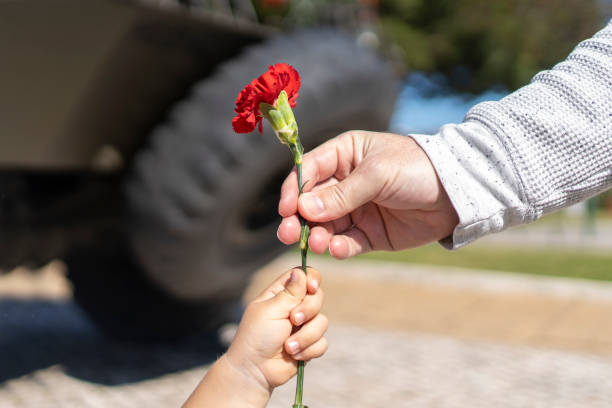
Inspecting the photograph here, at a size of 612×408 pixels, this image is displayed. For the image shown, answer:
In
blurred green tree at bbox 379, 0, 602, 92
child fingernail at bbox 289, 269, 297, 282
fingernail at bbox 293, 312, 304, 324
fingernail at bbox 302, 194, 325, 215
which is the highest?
blurred green tree at bbox 379, 0, 602, 92

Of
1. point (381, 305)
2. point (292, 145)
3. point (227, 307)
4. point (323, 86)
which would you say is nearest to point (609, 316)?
point (381, 305)

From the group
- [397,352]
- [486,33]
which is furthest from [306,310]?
[486,33]

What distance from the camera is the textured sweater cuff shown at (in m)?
1.15

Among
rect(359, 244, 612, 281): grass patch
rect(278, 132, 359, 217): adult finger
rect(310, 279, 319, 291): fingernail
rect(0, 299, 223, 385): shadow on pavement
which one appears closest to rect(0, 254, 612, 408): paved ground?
rect(0, 299, 223, 385): shadow on pavement

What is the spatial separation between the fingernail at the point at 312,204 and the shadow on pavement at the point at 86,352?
2629 mm

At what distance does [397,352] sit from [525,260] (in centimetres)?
410

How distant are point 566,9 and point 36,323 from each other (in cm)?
1747

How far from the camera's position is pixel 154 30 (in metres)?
2.77

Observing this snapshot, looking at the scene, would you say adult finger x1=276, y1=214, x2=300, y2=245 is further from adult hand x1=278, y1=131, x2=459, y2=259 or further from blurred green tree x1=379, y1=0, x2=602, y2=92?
blurred green tree x1=379, y1=0, x2=602, y2=92

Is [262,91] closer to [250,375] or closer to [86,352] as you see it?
[250,375]

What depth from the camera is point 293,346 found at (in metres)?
1.00

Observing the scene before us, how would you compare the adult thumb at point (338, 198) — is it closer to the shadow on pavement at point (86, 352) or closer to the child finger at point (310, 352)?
the child finger at point (310, 352)

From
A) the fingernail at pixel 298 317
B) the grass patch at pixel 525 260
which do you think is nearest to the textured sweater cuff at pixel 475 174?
the fingernail at pixel 298 317

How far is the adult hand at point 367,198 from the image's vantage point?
1053 mm
